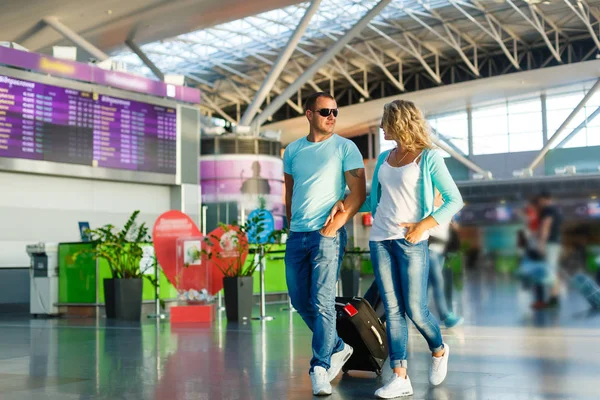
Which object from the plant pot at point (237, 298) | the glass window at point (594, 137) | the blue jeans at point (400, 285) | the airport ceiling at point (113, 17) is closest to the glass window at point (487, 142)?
the airport ceiling at point (113, 17)

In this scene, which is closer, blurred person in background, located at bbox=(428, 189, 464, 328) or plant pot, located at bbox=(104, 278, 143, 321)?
blurred person in background, located at bbox=(428, 189, 464, 328)

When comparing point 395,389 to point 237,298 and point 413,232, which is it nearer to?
point 413,232

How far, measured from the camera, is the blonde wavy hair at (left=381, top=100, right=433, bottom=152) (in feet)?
14.7

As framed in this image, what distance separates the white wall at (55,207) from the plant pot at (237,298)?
4.93m

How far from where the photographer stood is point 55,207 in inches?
574

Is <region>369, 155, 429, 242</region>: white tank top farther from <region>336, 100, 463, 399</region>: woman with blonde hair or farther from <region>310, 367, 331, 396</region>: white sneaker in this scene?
<region>310, 367, 331, 396</region>: white sneaker

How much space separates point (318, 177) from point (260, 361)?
6.33 ft

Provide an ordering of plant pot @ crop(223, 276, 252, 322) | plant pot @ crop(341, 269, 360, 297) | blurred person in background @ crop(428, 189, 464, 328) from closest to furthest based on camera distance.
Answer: blurred person in background @ crop(428, 189, 464, 328), plant pot @ crop(223, 276, 252, 322), plant pot @ crop(341, 269, 360, 297)

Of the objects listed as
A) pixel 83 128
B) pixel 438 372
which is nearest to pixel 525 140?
pixel 83 128

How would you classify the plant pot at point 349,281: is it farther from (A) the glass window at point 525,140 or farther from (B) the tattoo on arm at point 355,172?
(A) the glass window at point 525,140

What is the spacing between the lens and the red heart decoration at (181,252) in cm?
1108

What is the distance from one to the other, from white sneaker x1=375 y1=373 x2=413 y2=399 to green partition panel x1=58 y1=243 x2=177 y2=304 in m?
9.06

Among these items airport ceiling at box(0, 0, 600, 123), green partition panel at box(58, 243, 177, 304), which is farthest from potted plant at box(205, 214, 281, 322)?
airport ceiling at box(0, 0, 600, 123)

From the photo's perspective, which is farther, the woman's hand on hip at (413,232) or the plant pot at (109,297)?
the plant pot at (109,297)
